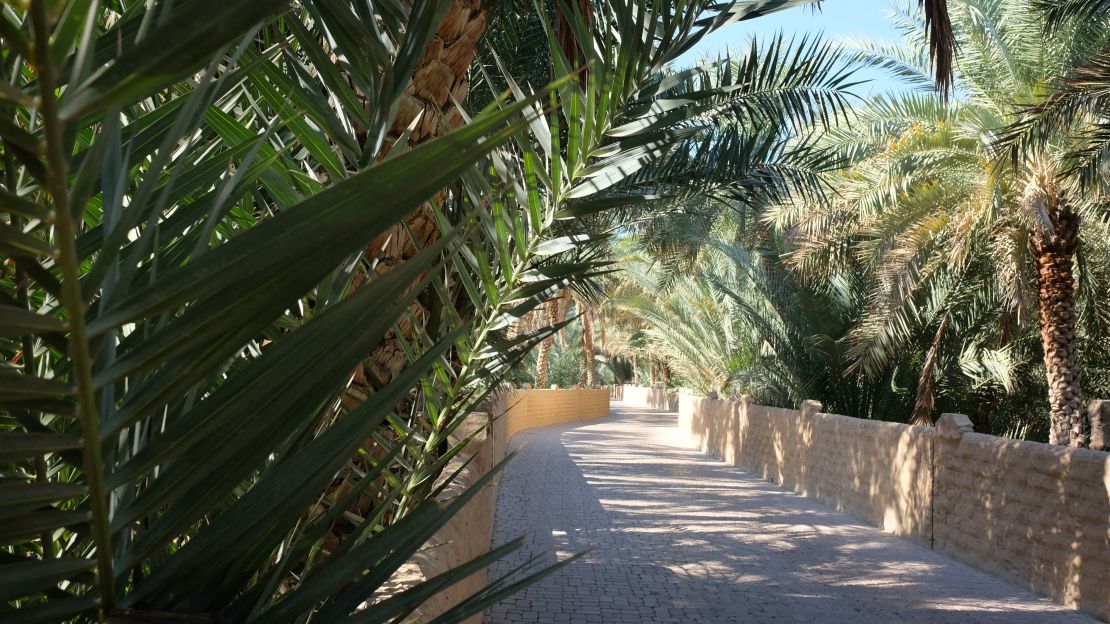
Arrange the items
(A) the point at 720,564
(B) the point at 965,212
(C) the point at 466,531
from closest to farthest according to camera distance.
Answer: (C) the point at 466,531 → (A) the point at 720,564 → (B) the point at 965,212

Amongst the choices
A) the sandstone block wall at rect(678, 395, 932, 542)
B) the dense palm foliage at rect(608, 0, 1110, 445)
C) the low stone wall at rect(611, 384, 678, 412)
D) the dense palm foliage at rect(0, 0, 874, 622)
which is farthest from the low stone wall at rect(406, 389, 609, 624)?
the low stone wall at rect(611, 384, 678, 412)

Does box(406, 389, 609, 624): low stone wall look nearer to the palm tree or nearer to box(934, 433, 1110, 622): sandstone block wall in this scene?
box(934, 433, 1110, 622): sandstone block wall

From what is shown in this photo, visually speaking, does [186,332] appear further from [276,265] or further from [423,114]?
[423,114]

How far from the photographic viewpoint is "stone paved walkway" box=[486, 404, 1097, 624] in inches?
252

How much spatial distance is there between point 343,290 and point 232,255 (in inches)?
33.9

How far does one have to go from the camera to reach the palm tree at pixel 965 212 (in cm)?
1059

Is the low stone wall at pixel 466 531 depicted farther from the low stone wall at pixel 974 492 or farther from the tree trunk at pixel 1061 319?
the tree trunk at pixel 1061 319

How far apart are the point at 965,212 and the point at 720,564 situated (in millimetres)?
5868

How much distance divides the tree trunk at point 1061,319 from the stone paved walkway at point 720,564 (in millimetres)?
2679

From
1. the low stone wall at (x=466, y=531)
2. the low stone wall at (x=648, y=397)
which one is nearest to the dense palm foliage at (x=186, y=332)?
the low stone wall at (x=466, y=531)

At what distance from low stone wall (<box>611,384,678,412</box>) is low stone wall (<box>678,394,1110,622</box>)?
94.0ft

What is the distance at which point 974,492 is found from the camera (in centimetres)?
780

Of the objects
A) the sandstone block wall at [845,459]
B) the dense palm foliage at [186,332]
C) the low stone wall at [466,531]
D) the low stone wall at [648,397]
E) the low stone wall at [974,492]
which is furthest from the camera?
the low stone wall at [648,397]

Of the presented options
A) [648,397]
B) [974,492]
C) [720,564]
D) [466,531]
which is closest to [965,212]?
[974,492]
